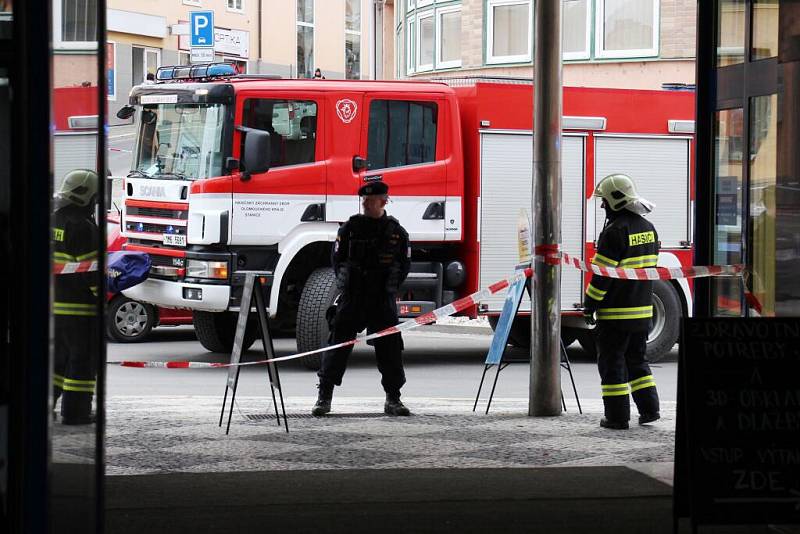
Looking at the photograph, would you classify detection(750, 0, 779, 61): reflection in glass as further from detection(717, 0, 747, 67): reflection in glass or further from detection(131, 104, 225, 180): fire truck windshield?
detection(131, 104, 225, 180): fire truck windshield

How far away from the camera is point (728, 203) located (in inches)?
326

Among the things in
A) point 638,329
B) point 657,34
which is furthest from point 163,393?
point 657,34

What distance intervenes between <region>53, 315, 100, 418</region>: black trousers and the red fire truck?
30.0 feet

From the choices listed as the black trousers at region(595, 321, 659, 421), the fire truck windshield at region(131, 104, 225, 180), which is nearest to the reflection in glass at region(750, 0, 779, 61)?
the black trousers at region(595, 321, 659, 421)

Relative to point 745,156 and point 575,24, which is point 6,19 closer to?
point 745,156

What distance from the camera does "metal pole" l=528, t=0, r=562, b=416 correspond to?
34.2 feet

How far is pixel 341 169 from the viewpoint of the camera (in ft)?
46.7

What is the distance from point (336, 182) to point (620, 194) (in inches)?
194

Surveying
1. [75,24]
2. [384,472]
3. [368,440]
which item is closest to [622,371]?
[368,440]

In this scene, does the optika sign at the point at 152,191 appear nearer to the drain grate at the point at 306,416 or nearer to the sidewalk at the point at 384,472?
the sidewalk at the point at 384,472

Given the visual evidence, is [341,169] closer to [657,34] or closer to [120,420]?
[120,420]

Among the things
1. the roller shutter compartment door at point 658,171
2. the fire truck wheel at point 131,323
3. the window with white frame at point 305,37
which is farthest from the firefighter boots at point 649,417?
the window with white frame at point 305,37

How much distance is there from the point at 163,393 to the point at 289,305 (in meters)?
2.43

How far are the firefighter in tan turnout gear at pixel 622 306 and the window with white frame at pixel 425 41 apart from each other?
22788mm
